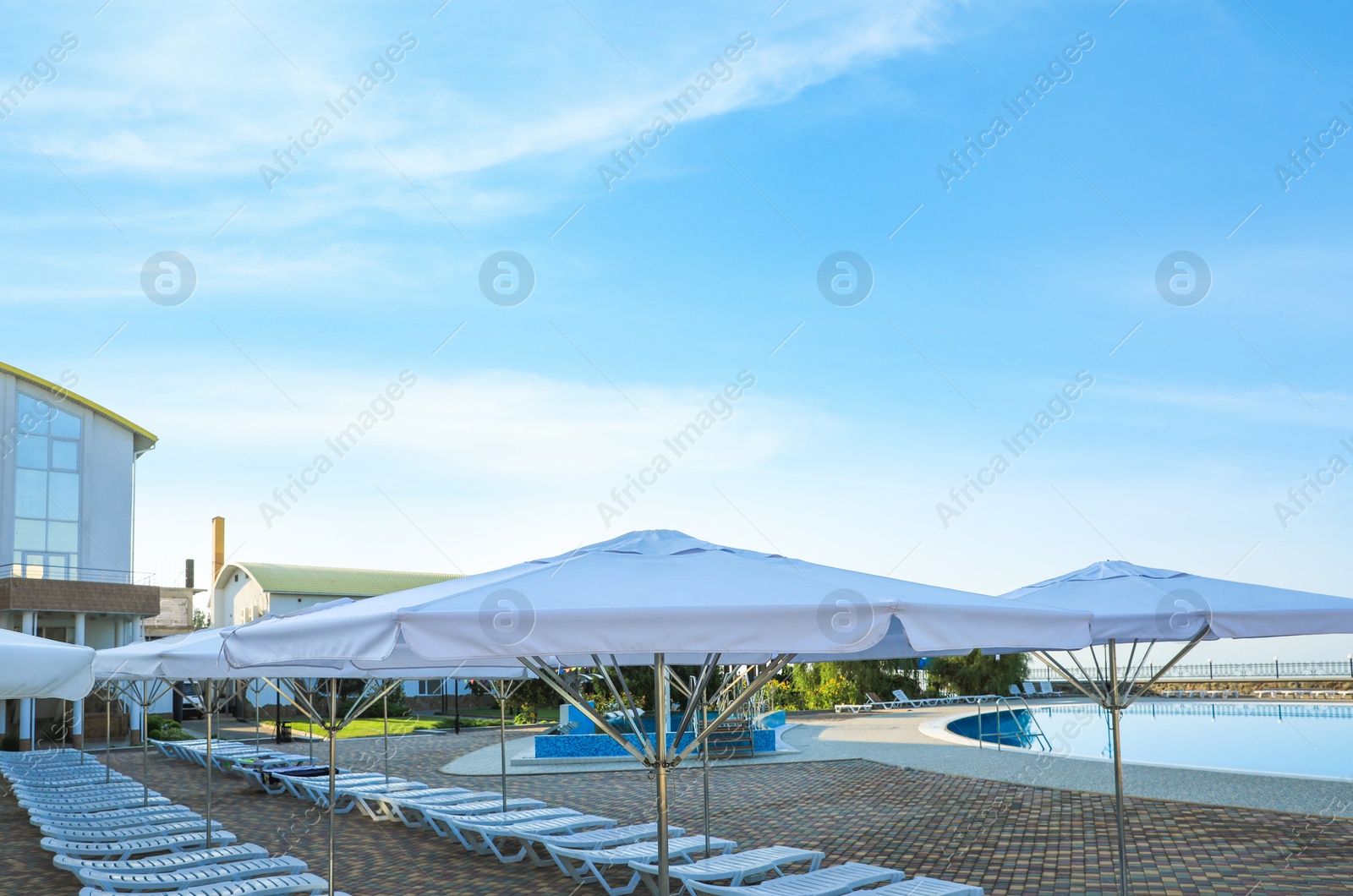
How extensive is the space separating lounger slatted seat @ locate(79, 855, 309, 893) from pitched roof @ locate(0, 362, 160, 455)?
26.7 m

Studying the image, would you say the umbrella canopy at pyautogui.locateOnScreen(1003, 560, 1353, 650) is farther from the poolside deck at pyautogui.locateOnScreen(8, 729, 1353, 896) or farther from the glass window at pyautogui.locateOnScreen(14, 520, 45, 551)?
the glass window at pyautogui.locateOnScreen(14, 520, 45, 551)

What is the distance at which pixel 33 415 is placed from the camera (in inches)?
1222

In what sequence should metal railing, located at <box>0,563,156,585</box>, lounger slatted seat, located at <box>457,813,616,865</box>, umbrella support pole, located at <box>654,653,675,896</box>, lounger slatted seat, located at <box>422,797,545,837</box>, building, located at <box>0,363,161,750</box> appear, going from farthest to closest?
1. metal railing, located at <box>0,563,156,585</box>
2. building, located at <box>0,363,161,750</box>
3. lounger slatted seat, located at <box>422,797,545,837</box>
4. lounger slatted seat, located at <box>457,813,616,865</box>
5. umbrella support pole, located at <box>654,653,675,896</box>

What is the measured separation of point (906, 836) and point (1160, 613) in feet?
16.6

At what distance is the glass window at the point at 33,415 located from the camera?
30836mm

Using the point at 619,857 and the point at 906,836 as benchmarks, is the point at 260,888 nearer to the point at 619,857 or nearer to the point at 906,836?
the point at 619,857

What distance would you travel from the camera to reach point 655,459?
12250mm

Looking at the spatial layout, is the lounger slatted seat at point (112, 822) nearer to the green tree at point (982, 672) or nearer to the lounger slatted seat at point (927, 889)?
the lounger slatted seat at point (927, 889)

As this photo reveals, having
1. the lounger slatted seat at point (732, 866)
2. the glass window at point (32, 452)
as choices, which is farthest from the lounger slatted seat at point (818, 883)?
the glass window at point (32, 452)

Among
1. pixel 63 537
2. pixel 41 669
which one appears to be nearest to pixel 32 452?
pixel 63 537

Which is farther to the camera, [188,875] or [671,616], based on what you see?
[188,875]

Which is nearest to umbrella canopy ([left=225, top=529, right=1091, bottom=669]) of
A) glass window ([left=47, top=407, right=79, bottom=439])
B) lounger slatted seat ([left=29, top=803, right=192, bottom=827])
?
lounger slatted seat ([left=29, top=803, right=192, bottom=827])

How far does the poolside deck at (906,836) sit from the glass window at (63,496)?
1731cm

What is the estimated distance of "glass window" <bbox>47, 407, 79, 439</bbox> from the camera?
31.4 m
